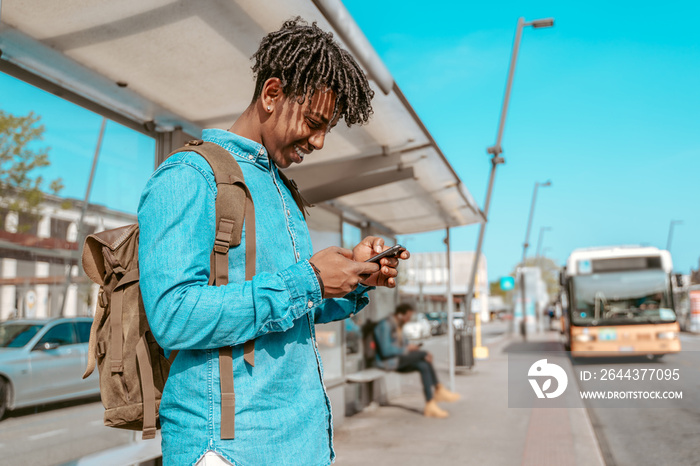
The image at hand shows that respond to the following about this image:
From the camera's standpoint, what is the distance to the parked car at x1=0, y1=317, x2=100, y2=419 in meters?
3.43

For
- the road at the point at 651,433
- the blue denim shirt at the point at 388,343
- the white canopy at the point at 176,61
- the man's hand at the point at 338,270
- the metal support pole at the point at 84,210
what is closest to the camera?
the man's hand at the point at 338,270

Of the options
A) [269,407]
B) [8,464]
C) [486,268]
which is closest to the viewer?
[269,407]

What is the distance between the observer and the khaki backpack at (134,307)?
1325mm

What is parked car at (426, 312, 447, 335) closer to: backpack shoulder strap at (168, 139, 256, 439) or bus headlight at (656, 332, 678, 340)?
bus headlight at (656, 332, 678, 340)

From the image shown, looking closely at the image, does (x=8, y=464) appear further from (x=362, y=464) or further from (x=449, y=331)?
(x=449, y=331)

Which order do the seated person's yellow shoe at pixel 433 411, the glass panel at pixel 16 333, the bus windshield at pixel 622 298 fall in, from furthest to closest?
1. the bus windshield at pixel 622 298
2. the seated person's yellow shoe at pixel 433 411
3. the glass panel at pixel 16 333

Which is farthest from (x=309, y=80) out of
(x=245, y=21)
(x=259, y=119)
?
(x=245, y=21)

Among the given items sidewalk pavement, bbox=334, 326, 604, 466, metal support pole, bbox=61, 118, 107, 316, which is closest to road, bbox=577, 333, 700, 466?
sidewalk pavement, bbox=334, 326, 604, 466

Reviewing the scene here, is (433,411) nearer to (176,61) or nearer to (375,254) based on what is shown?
(176,61)

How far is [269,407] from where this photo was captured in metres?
1.33

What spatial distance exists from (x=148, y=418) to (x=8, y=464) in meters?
2.53

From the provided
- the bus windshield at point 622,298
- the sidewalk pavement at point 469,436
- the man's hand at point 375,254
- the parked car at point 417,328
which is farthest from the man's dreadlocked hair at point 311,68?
the bus windshield at point 622,298

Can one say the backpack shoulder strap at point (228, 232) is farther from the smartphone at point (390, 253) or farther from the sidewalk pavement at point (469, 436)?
the sidewalk pavement at point (469, 436)

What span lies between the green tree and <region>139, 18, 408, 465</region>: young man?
238cm
